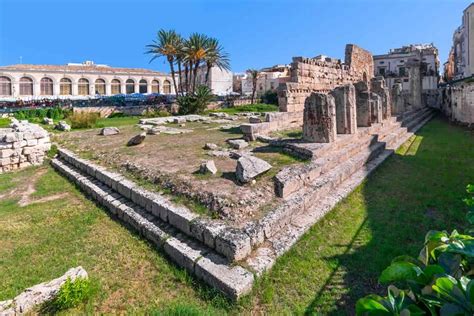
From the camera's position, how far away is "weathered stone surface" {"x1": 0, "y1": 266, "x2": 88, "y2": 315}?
331 centimetres

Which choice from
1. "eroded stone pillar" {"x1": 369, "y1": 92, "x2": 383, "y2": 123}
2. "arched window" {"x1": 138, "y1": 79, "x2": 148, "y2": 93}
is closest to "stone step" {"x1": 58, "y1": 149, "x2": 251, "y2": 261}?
"eroded stone pillar" {"x1": 369, "y1": 92, "x2": 383, "y2": 123}

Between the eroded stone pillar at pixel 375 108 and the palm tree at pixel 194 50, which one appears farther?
the palm tree at pixel 194 50

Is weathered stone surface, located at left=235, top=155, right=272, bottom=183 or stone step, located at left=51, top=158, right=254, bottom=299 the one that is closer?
stone step, located at left=51, top=158, right=254, bottom=299

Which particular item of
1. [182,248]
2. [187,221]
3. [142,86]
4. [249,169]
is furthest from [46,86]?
[182,248]

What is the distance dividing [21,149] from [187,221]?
27.6 feet

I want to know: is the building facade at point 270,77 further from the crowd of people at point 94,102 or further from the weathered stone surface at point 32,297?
the weathered stone surface at point 32,297

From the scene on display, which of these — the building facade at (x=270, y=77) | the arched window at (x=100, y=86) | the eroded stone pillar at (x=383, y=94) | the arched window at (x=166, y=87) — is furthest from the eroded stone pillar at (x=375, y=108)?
the arched window at (x=166, y=87)

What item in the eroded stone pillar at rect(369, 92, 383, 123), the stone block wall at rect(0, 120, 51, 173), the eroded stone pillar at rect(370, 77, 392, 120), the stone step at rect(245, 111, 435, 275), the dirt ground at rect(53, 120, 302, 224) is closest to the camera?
the stone step at rect(245, 111, 435, 275)

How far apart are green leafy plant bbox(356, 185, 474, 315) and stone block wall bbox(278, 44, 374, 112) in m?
11.8

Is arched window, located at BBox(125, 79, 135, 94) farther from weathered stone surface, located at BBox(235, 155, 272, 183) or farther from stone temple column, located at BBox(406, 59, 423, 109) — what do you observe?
weathered stone surface, located at BBox(235, 155, 272, 183)

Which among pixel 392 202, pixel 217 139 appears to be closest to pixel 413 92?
pixel 217 139

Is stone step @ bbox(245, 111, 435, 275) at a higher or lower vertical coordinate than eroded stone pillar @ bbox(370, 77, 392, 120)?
lower

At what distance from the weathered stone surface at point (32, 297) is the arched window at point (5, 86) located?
53096 millimetres

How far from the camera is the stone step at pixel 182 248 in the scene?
3.64 m
